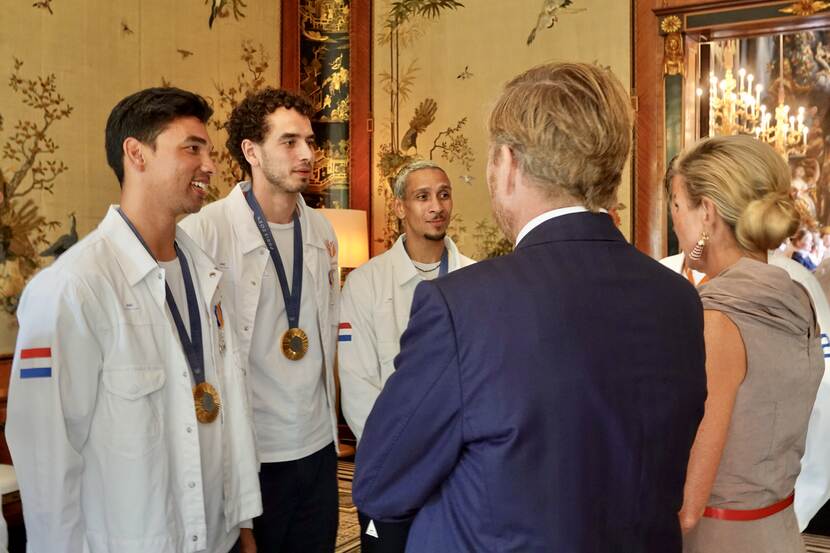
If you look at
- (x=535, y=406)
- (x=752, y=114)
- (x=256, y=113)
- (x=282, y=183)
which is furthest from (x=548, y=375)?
(x=752, y=114)

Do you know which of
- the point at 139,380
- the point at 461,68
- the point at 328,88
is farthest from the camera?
the point at 328,88

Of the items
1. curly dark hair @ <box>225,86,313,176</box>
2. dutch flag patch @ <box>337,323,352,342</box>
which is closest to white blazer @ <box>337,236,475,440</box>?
dutch flag patch @ <box>337,323,352,342</box>

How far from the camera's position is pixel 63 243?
5000mm

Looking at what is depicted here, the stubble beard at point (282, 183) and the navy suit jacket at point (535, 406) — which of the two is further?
the stubble beard at point (282, 183)

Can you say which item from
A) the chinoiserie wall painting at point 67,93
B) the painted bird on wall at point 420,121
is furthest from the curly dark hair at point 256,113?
the painted bird on wall at point 420,121

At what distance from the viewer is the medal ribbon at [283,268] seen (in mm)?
3037

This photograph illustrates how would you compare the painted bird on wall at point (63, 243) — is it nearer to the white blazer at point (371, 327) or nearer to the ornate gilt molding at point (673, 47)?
the white blazer at point (371, 327)

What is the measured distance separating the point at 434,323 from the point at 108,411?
116cm

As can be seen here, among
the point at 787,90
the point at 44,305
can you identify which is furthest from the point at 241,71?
the point at 44,305

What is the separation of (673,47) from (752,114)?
1247 mm

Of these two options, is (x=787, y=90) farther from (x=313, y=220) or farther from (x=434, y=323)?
(x=434, y=323)

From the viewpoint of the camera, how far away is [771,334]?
1880mm

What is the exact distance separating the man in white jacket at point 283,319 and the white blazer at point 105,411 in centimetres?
64

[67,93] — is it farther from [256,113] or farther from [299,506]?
[299,506]
